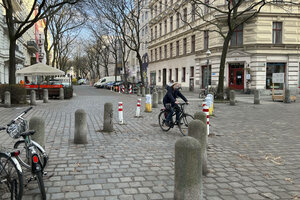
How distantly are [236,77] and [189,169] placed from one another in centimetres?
2743

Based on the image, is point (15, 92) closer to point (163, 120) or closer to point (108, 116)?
point (108, 116)

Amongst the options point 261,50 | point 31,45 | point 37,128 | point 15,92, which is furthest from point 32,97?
point 31,45

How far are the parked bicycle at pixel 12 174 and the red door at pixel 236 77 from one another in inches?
1101

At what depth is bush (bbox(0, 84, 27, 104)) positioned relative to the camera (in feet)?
50.5

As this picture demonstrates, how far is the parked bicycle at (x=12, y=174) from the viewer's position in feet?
10.6

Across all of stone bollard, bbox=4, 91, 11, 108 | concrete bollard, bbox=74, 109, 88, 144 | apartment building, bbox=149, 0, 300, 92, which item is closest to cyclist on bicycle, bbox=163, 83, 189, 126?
concrete bollard, bbox=74, 109, 88, 144

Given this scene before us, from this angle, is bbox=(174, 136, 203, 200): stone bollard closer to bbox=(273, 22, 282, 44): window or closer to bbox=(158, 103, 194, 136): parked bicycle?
bbox=(158, 103, 194, 136): parked bicycle

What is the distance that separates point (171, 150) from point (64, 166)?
247 cm

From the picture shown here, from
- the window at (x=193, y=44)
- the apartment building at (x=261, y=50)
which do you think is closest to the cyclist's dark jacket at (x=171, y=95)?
the apartment building at (x=261, y=50)

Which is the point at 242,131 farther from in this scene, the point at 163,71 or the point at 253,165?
the point at 163,71

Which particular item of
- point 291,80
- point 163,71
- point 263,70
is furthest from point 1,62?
point 291,80

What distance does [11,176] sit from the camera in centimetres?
325

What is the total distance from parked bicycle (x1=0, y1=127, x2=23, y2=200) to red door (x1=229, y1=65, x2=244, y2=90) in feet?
91.8

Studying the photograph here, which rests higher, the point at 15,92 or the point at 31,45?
the point at 31,45
